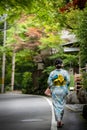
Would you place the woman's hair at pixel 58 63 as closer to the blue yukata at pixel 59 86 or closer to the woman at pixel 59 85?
the woman at pixel 59 85

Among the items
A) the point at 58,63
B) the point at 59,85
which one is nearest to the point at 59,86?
the point at 59,85

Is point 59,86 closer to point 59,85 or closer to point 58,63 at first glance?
point 59,85

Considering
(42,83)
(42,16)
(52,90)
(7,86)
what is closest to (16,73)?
(7,86)

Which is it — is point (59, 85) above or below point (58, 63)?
below

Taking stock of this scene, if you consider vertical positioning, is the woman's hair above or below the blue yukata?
above

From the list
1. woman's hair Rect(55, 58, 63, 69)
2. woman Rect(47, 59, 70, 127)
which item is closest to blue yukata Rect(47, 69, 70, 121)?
woman Rect(47, 59, 70, 127)

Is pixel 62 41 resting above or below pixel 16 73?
above

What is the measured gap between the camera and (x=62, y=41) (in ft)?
101

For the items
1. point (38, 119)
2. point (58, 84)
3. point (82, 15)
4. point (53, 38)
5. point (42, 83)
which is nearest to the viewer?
point (58, 84)

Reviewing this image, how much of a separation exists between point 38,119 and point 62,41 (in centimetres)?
1897

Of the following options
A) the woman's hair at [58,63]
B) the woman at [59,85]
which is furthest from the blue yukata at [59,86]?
the woman's hair at [58,63]

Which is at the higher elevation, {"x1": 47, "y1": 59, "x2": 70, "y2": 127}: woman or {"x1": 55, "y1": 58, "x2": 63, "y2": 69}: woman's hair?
{"x1": 55, "y1": 58, "x2": 63, "y2": 69}: woman's hair

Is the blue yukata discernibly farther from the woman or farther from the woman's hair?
the woman's hair

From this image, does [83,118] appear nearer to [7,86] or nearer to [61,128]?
[61,128]
